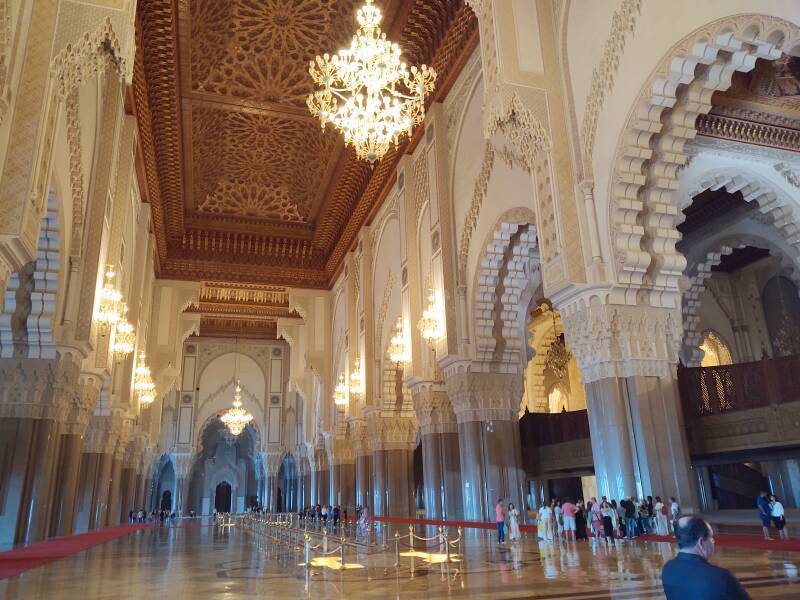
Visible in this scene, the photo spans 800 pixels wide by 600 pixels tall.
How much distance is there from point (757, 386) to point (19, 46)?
30.1 ft

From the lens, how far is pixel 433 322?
10.5 meters

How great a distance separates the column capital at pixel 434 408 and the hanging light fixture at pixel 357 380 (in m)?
4.03

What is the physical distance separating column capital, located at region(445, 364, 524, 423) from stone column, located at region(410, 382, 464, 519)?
1109 millimetres

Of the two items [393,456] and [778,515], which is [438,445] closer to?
[393,456]

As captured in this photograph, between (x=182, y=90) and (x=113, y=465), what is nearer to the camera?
(x=182, y=90)

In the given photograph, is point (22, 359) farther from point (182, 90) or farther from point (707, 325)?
point (707, 325)

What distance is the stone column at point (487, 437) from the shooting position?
377 inches

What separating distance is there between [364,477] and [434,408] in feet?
17.8

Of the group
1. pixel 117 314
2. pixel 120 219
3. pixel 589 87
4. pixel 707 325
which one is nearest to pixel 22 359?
pixel 117 314

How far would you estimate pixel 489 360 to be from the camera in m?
9.96

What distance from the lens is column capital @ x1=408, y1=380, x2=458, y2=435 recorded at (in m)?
11.2

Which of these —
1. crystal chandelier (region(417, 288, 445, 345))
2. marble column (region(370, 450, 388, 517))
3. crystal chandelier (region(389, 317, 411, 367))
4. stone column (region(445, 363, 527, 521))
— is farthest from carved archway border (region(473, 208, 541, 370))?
marble column (region(370, 450, 388, 517))

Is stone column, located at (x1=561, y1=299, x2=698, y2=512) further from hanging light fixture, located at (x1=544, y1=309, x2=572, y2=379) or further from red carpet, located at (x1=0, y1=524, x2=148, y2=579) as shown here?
hanging light fixture, located at (x1=544, y1=309, x2=572, y2=379)

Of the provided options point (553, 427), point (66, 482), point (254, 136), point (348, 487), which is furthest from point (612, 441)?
→ point (348, 487)
